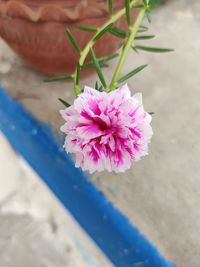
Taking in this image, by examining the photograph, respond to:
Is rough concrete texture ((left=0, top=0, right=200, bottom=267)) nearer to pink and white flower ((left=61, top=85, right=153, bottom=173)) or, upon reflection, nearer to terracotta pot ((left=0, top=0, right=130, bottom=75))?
terracotta pot ((left=0, top=0, right=130, bottom=75))

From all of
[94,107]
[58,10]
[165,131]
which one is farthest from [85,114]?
[165,131]

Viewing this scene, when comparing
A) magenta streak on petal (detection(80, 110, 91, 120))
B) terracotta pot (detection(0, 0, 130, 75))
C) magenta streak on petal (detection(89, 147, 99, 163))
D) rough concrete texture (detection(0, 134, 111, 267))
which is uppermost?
magenta streak on petal (detection(80, 110, 91, 120))

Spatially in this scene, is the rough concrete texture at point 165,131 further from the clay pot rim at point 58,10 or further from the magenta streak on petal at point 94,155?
the magenta streak on petal at point 94,155

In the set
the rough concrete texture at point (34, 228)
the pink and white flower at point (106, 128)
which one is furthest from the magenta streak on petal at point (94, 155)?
the rough concrete texture at point (34, 228)

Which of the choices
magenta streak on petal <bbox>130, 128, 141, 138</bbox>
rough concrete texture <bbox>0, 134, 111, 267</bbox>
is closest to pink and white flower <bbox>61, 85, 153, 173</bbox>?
magenta streak on petal <bbox>130, 128, 141, 138</bbox>

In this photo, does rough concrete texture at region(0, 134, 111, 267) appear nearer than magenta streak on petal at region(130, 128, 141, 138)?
No

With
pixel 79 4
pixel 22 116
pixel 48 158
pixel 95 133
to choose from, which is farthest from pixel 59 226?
pixel 95 133
